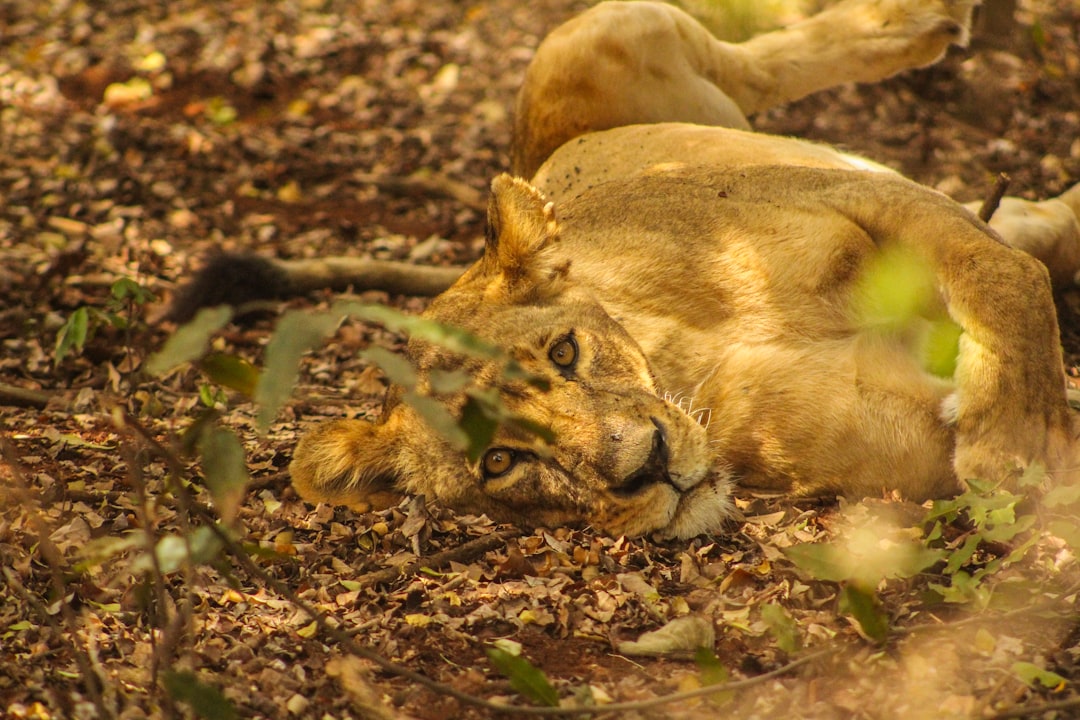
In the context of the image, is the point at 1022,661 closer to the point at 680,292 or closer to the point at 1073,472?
the point at 1073,472

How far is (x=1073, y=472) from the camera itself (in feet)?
11.9

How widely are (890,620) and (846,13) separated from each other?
4.86m

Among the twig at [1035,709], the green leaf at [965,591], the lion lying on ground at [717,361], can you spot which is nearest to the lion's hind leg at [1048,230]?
the lion lying on ground at [717,361]

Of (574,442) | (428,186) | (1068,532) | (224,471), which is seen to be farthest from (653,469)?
(428,186)

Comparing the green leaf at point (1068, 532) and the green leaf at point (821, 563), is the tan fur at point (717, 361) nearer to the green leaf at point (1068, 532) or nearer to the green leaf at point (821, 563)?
the green leaf at point (1068, 532)

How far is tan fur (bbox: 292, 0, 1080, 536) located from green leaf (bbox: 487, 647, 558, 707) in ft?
3.64

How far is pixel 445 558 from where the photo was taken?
3873 mm

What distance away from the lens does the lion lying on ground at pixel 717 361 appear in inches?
147

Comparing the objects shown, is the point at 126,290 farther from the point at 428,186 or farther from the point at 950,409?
the point at 950,409

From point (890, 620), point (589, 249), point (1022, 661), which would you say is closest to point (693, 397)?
point (589, 249)

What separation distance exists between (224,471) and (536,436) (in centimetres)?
128

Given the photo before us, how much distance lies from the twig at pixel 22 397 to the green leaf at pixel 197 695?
10.3 feet

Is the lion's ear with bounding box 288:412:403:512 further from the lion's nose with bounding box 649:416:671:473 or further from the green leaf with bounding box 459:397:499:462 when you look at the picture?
the green leaf with bounding box 459:397:499:462

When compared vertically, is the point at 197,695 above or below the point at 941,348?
above
